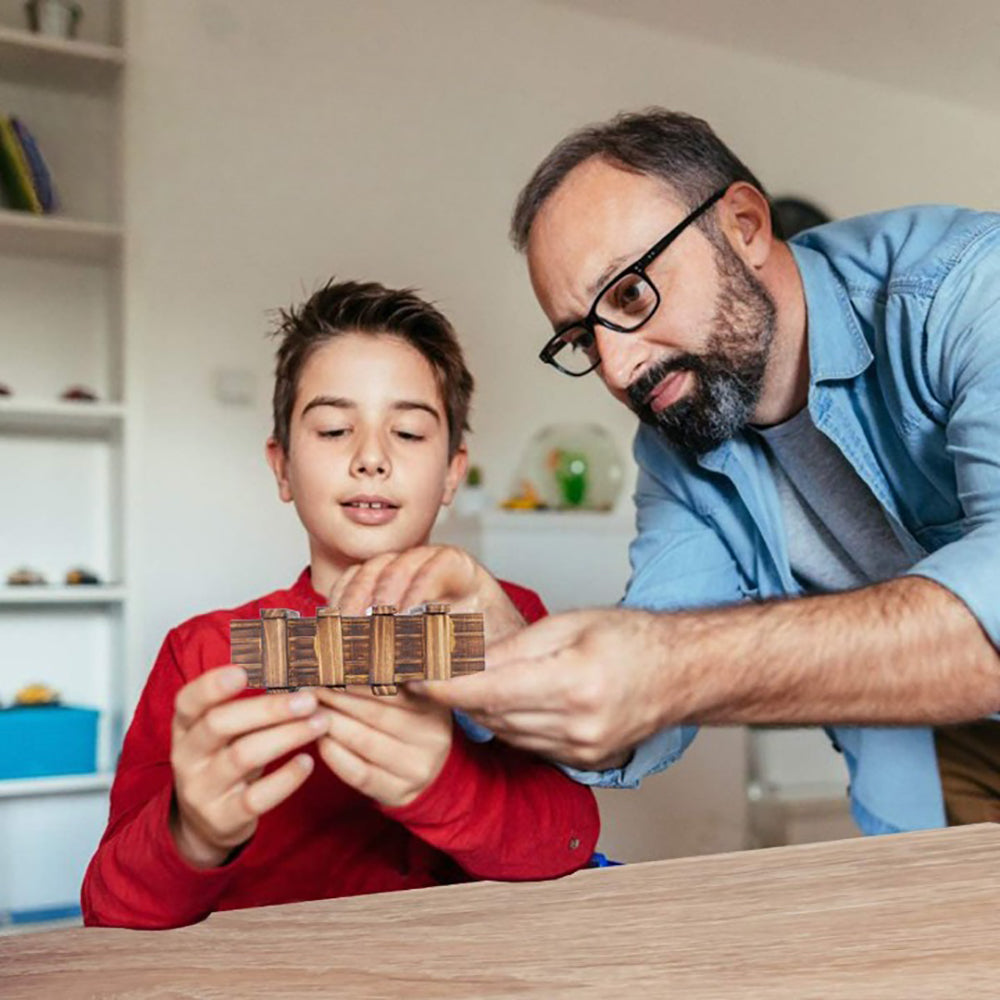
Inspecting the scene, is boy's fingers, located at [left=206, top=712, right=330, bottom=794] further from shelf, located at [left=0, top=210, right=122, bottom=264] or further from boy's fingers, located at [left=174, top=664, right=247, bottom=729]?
shelf, located at [left=0, top=210, right=122, bottom=264]

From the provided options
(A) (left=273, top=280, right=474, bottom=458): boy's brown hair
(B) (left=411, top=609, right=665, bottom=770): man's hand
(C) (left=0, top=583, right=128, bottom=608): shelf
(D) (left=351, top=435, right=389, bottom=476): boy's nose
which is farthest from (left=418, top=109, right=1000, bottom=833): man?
(C) (left=0, top=583, right=128, bottom=608): shelf

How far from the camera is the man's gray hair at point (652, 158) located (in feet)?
3.69

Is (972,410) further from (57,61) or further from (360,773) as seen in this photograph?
(57,61)

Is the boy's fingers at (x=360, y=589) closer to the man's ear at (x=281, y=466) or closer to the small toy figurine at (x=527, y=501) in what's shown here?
the man's ear at (x=281, y=466)

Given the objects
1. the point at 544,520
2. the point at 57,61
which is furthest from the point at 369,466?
the point at 57,61

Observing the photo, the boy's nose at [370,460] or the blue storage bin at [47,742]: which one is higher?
the boy's nose at [370,460]

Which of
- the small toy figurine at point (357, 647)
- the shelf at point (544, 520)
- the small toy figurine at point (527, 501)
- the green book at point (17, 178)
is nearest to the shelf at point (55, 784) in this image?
the shelf at point (544, 520)

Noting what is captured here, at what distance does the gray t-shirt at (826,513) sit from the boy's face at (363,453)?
17.0 inches

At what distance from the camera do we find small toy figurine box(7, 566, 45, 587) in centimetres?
219

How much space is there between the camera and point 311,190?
8.32 feet

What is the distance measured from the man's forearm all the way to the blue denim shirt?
0.03m

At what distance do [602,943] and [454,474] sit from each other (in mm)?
593

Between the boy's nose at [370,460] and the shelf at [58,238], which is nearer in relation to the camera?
the boy's nose at [370,460]

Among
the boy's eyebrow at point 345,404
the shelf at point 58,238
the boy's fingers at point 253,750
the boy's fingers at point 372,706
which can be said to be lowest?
the boy's fingers at point 253,750
